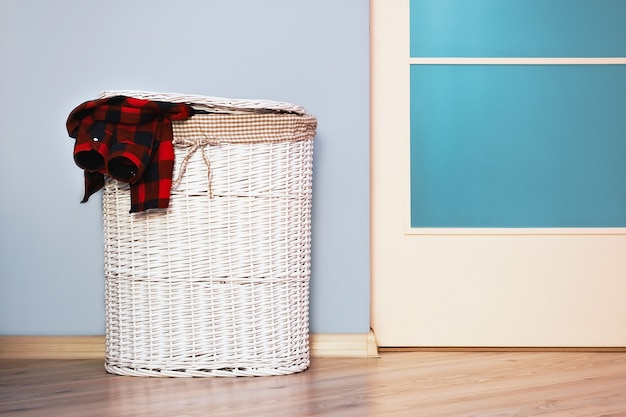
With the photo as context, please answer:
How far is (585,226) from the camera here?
218cm

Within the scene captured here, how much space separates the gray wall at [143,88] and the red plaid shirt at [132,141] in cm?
34

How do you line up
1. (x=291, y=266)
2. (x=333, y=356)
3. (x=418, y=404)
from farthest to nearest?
1. (x=333, y=356)
2. (x=291, y=266)
3. (x=418, y=404)

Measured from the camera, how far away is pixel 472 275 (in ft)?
7.14

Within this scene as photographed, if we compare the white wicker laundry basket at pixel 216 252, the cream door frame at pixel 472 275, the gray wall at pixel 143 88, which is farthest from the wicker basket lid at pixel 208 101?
the cream door frame at pixel 472 275

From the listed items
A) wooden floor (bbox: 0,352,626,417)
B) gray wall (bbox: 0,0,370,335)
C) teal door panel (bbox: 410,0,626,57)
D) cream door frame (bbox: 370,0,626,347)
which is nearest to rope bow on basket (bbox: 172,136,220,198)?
gray wall (bbox: 0,0,370,335)

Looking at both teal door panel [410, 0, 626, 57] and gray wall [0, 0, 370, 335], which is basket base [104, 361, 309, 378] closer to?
gray wall [0, 0, 370, 335]

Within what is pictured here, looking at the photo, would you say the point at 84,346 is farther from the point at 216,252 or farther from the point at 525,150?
the point at 525,150

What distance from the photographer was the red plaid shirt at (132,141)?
1.75 metres

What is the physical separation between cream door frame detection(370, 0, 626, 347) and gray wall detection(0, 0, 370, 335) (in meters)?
0.10

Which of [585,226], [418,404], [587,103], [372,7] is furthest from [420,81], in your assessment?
[418,404]

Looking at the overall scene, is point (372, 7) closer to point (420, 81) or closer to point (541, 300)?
point (420, 81)

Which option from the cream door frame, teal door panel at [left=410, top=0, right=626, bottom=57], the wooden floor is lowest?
the wooden floor

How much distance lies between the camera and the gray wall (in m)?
2.11

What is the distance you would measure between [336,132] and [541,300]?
70 centimetres
